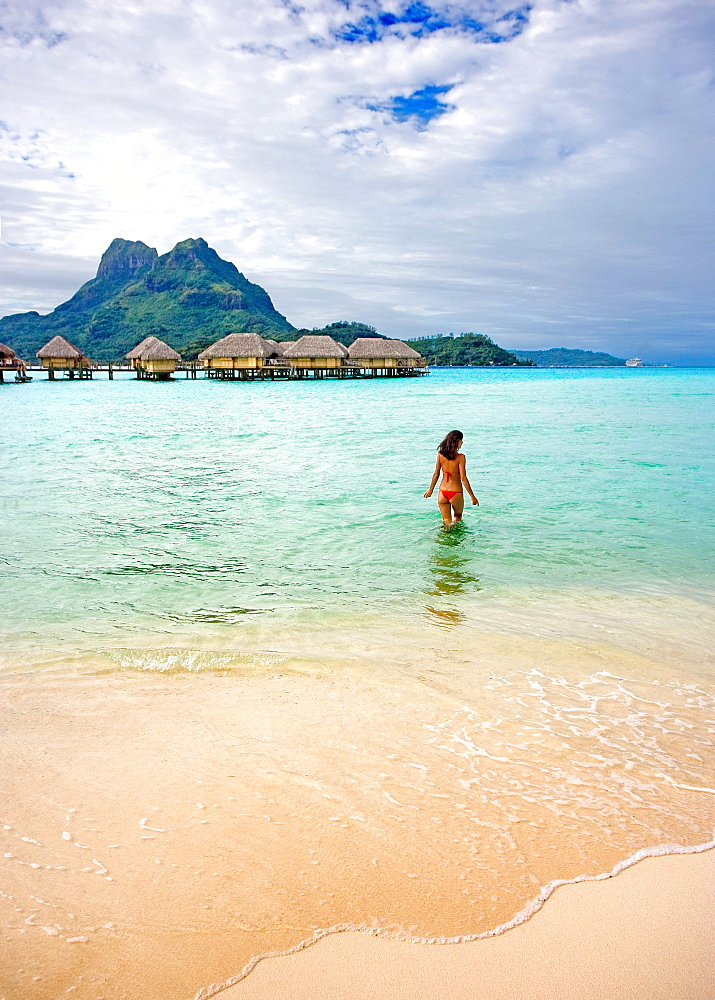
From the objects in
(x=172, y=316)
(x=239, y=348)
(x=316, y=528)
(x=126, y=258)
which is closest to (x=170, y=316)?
(x=172, y=316)

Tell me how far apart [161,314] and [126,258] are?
46029 millimetres

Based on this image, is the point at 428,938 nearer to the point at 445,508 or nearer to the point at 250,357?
the point at 445,508

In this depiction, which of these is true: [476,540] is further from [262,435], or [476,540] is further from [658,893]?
[262,435]

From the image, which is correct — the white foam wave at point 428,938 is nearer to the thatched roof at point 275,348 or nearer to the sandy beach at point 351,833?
the sandy beach at point 351,833

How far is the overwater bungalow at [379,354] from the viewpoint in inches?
2362

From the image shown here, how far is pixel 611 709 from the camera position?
331 centimetres

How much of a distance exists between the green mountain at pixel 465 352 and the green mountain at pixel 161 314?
29.0 metres

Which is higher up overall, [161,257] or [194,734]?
[161,257]

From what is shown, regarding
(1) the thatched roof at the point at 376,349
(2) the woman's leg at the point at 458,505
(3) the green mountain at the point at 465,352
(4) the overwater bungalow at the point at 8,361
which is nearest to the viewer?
(2) the woman's leg at the point at 458,505

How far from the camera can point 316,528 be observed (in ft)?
26.2

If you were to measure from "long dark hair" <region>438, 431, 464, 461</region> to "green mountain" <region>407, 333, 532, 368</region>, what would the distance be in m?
121

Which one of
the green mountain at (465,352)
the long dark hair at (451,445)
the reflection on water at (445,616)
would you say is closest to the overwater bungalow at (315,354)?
the long dark hair at (451,445)

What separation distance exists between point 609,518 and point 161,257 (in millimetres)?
138195

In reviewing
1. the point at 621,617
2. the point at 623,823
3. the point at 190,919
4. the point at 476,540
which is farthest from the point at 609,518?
the point at 190,919
